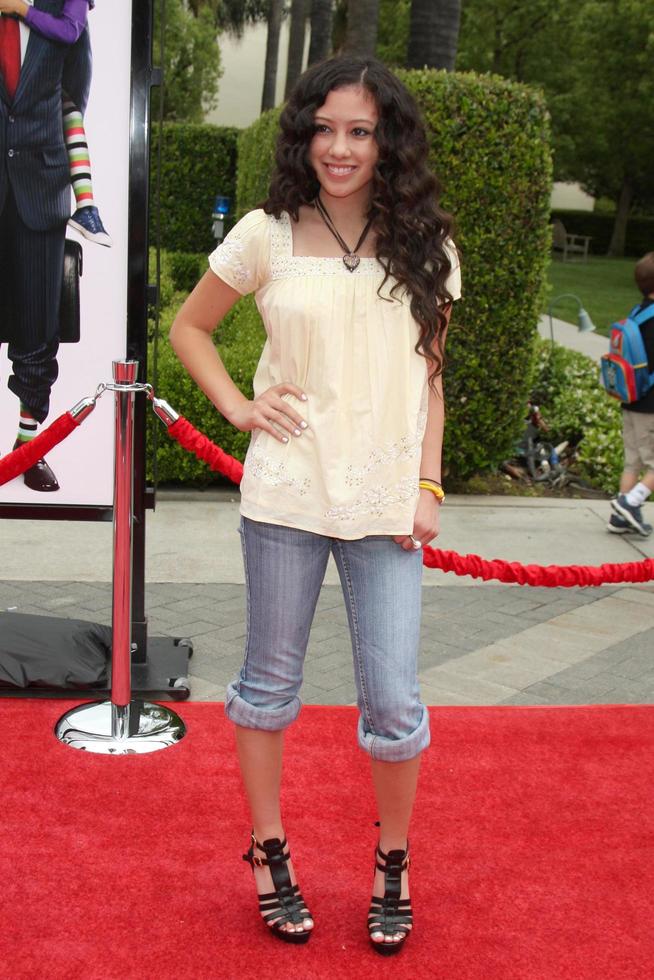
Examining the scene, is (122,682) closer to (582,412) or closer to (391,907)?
(391,907)

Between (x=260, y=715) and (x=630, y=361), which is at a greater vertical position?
(x=630, y=361)

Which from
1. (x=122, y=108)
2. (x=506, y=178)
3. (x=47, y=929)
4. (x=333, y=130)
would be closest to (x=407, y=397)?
(x=333, y=130)

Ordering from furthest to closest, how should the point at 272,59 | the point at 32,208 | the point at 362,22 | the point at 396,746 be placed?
the point at 272,59 → the point at 362,22 → the point at 32,208 → the point at 396,746

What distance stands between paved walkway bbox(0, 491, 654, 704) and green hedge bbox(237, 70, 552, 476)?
858mm

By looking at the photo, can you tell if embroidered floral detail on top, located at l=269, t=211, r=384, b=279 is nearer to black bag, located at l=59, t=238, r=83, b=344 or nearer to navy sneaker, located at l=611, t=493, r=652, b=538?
black bag, located at l=59, t=238, r=83, b=344

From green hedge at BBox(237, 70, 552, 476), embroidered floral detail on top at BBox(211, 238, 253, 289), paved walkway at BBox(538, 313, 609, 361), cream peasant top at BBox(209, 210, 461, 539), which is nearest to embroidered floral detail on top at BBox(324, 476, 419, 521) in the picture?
cream peasant top at BBox(209, 210, 461, 539)

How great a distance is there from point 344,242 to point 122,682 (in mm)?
1817

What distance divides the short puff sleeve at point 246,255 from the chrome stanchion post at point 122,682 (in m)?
0.97

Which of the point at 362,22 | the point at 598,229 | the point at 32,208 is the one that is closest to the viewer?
the point at 32,208

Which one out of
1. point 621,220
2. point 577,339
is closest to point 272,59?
point 621,220

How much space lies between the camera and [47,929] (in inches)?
112

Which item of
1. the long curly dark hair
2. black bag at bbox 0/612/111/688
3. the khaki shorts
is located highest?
the long curly dark hair

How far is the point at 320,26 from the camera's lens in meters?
21.6

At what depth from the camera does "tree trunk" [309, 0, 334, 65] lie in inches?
838
